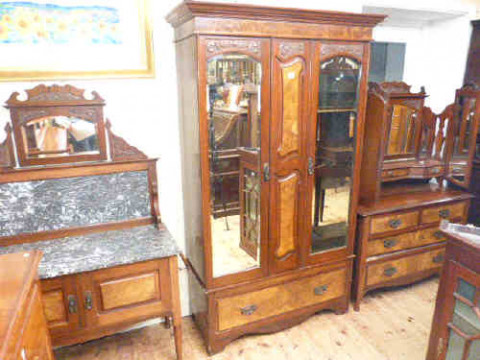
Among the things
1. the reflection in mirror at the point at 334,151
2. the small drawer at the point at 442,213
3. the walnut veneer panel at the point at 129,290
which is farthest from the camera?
the small drawer at the point at 442,213

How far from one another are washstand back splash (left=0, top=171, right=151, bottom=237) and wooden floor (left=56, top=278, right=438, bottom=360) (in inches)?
32.2

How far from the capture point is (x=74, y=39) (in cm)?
186

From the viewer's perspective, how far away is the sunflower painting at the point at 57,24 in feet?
5.73

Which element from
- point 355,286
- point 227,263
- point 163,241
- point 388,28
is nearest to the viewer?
point 163,241

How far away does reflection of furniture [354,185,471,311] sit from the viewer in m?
2.40

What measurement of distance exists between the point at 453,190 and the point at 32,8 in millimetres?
3032

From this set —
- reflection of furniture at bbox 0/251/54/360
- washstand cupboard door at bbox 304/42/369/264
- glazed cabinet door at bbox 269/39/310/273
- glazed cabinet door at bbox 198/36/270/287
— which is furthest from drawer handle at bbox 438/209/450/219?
reflection of furniture at bbox 0/251/54/360

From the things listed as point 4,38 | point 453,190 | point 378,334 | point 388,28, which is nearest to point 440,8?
point 388,28

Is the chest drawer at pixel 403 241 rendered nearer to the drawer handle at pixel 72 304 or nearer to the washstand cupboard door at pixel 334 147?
the washstand cupboard door at pixel 334 147

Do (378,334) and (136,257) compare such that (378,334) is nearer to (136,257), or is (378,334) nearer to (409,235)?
(409,235)

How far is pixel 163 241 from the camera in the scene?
6.12 ft

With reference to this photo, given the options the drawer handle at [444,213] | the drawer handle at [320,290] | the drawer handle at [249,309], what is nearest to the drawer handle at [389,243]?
the drawer handle at [444,213]

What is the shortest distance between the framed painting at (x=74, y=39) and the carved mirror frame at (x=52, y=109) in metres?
0.10

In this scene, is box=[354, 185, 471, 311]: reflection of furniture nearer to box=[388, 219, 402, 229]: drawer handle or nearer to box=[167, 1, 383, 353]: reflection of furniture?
box=[388, 219, 402, 229]: drawer handle
